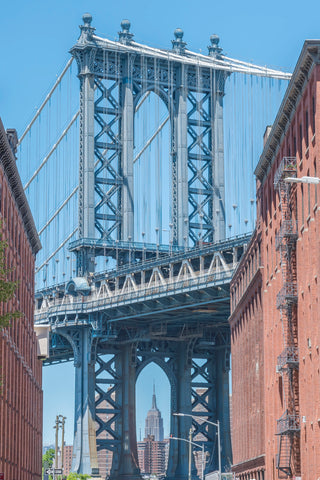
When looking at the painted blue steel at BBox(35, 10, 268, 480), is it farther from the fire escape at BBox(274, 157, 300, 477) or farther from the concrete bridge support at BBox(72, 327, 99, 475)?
the fire escape at BBox(274, 157, 300, 477)

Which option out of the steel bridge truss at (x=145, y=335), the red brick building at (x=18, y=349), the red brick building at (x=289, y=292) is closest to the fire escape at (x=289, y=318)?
the red brick building at (x=289, y=292)

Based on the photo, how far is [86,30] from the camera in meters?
120

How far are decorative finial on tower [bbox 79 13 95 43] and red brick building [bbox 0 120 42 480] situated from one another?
30.0 meters

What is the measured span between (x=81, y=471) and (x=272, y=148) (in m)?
60.9

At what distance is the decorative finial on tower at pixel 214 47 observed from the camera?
126312 millimetres

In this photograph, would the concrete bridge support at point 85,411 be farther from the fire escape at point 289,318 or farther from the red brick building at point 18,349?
the fire escape at point 289,318

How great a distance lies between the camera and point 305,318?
176 ft

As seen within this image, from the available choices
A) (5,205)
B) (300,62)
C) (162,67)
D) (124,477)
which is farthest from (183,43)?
(300,62)

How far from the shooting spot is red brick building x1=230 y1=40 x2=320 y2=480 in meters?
51.0

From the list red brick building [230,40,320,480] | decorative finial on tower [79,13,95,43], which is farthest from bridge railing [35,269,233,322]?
decorative finial on tower [79,13,95,43]

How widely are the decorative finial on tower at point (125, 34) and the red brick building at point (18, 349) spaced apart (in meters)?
32.5

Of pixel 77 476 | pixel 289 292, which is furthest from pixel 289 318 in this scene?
pixel 77 476

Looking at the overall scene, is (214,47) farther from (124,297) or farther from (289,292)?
(289,292)

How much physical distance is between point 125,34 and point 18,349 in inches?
2179
